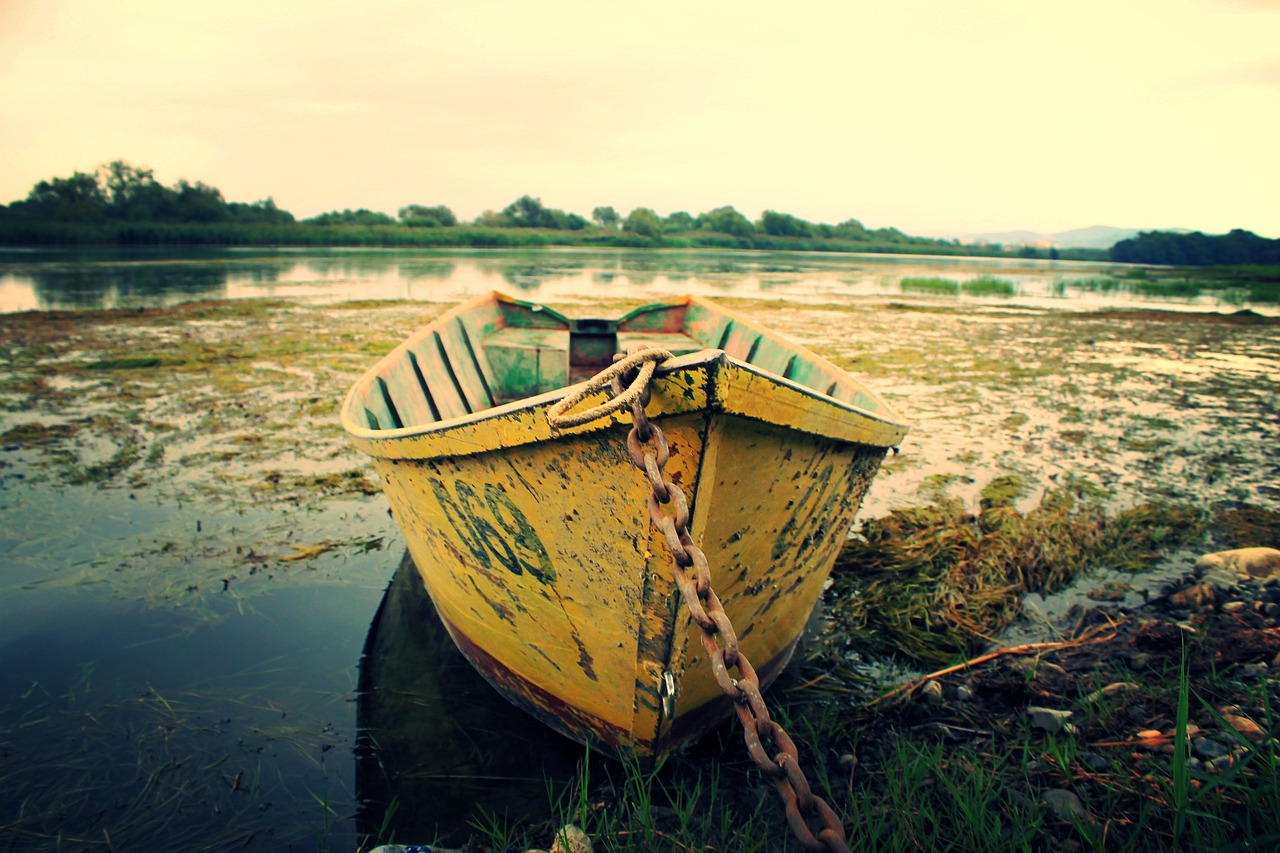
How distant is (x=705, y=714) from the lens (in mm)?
2625

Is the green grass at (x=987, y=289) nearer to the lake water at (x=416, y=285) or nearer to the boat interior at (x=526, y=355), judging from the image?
the lake water at (x=416, y=285)

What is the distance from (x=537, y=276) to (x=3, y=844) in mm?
26406

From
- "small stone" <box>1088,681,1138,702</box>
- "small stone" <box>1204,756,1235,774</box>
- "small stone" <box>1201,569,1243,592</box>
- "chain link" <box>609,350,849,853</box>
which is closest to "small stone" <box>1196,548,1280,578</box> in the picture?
"small stone" <box>1201,569,1243,592</box>

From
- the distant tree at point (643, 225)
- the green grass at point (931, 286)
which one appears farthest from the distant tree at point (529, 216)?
the green grass at point (931, 286)

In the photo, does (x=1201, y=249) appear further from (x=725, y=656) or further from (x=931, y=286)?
(x=725, y=656)

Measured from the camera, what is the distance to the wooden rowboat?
1.87 metres

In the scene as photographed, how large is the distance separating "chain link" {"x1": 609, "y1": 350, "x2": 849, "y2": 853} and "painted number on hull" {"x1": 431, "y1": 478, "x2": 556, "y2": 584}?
70 centimetres

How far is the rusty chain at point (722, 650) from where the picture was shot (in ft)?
3.96

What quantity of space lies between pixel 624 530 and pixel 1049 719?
1889 mm

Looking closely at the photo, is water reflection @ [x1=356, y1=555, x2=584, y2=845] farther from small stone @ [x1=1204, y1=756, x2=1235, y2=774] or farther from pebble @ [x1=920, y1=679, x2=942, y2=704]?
small stone @ [x1=1204, y1=756, x2=1235, y2=774]

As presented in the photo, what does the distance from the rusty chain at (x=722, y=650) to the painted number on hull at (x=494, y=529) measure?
2.29ft

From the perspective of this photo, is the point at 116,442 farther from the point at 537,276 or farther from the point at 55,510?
the point at 537,276

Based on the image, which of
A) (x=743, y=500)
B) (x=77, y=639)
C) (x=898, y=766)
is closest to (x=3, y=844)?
(x=77, y=639)

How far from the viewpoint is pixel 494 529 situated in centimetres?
235
